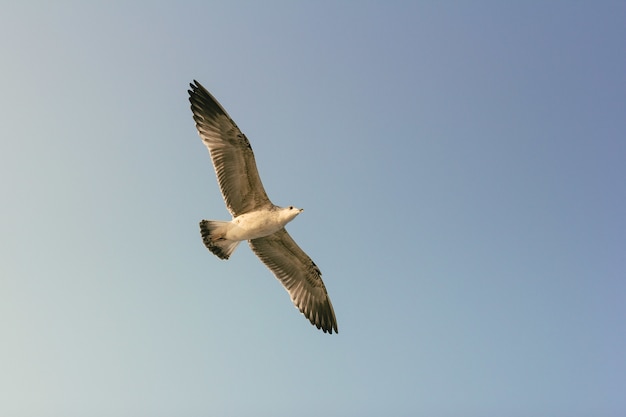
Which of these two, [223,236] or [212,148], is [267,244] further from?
[212,148]

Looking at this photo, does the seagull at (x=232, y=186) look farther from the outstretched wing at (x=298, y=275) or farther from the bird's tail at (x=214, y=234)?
the outstretched wing at (x=298, y=275)

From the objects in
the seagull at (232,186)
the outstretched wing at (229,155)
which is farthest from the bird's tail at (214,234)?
the outstretched wing at (229,155)

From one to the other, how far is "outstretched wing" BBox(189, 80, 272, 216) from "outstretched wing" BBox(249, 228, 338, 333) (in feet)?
4.45

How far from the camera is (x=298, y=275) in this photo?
582 inches

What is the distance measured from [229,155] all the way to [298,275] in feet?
13.6

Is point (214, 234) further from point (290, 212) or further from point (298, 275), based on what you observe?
point (298, 275)

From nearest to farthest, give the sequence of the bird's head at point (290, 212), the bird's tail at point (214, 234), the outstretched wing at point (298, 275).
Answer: the bird's head at point (290, 212), the bird's tail at point (214, 234), the outstretched wing at point (298, 275)

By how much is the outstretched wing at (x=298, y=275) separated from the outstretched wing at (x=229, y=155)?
1.36m

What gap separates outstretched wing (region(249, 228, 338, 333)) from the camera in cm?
1400

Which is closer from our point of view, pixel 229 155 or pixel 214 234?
pixel 229 155

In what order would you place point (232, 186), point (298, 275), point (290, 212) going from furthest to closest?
point (298, 275) < point (232, 186) < point (290, 212)

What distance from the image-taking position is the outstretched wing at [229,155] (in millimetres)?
12414

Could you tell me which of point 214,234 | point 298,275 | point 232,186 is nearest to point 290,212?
point 232,186

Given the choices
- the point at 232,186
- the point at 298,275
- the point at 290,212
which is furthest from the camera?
the point at 298,275
